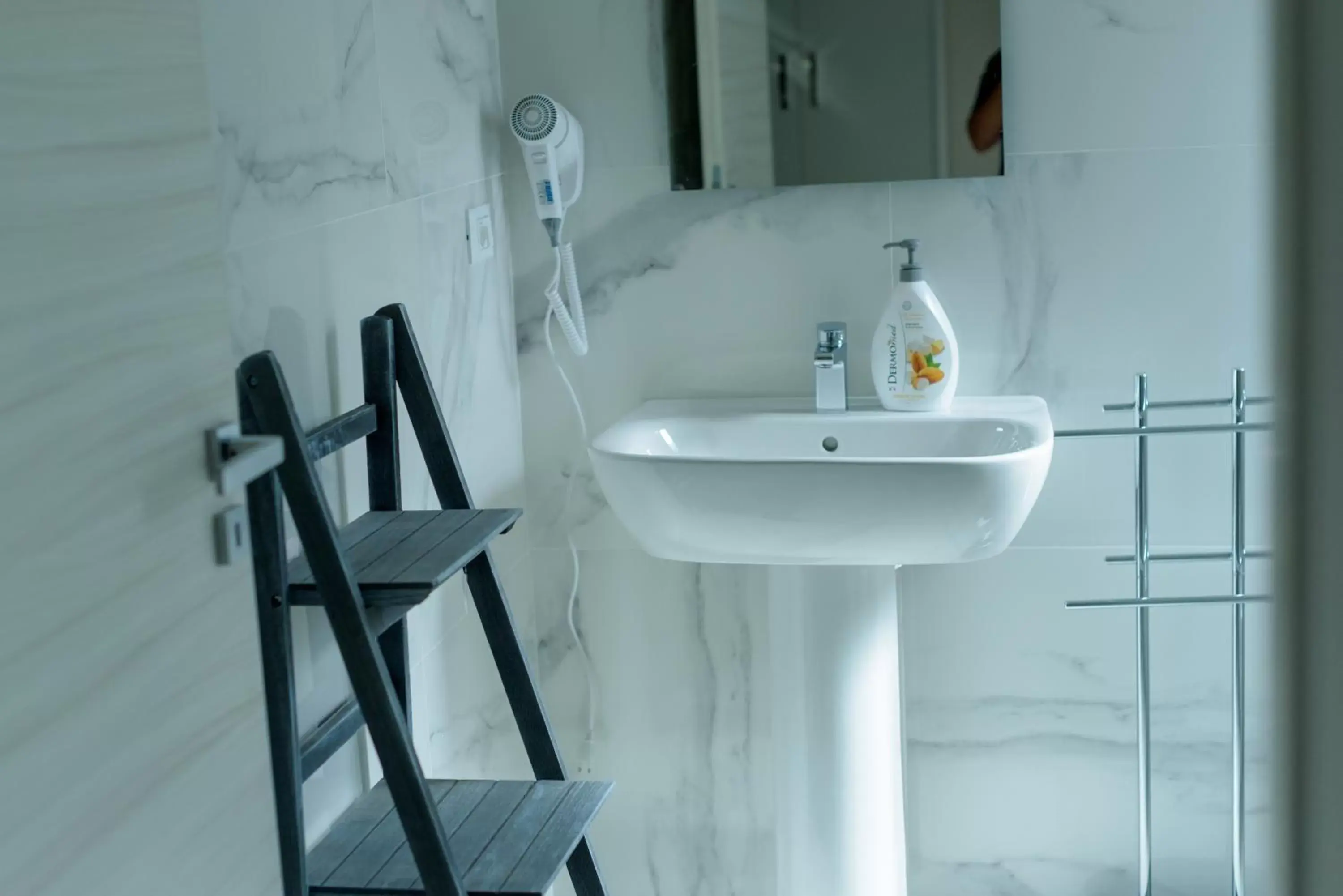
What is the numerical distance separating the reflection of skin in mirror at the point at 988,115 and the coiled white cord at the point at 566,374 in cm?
62

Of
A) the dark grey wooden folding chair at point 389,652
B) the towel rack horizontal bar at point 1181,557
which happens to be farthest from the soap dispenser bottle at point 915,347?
the dark grey wooden folding chair at point 389,652

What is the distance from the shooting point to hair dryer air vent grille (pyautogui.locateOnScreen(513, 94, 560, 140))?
2078 millimetres

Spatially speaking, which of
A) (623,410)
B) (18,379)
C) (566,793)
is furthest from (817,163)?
(18,379)

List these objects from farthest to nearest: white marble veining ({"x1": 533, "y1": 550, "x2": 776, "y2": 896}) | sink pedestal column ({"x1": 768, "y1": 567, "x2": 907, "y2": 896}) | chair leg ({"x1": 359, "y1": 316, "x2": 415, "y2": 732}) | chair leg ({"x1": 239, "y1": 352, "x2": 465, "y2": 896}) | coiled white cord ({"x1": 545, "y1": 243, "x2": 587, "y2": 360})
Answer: white marble veining ({"x1": 533, "y1": 550, "x2": 776, "y2": 896}), coiled white cord ({"x1": 545, "y1": 243, "x2": 587, "y2": 360}), sink pedestal column ({"x1": 768, "y1": 567, "x2": 907, "y2": 896}), chair leg ({"x1": 359, "y1": 316, "x2": 415, "y2": 732}), chair leg ({"x1": 239, "y1": 352, "x2": 465, "y2": 896})

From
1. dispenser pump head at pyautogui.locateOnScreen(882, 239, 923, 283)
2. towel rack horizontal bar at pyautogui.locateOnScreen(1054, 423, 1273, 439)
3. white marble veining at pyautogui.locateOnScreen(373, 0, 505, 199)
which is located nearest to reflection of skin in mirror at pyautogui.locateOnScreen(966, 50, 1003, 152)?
dispenser pump head at pyautogui.locateOnScreen(882, 239, 923, 283)

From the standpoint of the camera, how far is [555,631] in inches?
93.4

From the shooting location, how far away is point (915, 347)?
205 cm

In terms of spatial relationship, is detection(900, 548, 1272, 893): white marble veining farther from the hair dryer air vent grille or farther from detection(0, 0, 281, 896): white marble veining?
detection(0, 0, 281, 896): white marble veining

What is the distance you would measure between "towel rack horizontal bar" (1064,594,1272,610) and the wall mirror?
634 millimetres

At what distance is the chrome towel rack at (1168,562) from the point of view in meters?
2.04

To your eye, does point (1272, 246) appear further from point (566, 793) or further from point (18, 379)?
point (566, 793)

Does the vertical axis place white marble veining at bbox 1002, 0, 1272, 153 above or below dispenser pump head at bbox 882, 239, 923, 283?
above

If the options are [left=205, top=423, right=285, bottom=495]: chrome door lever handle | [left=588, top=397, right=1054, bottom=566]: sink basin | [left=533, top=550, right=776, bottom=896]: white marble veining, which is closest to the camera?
[left=205, top=423, right=285, bottom=495]: chrome door lever handle

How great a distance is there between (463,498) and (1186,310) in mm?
1127
